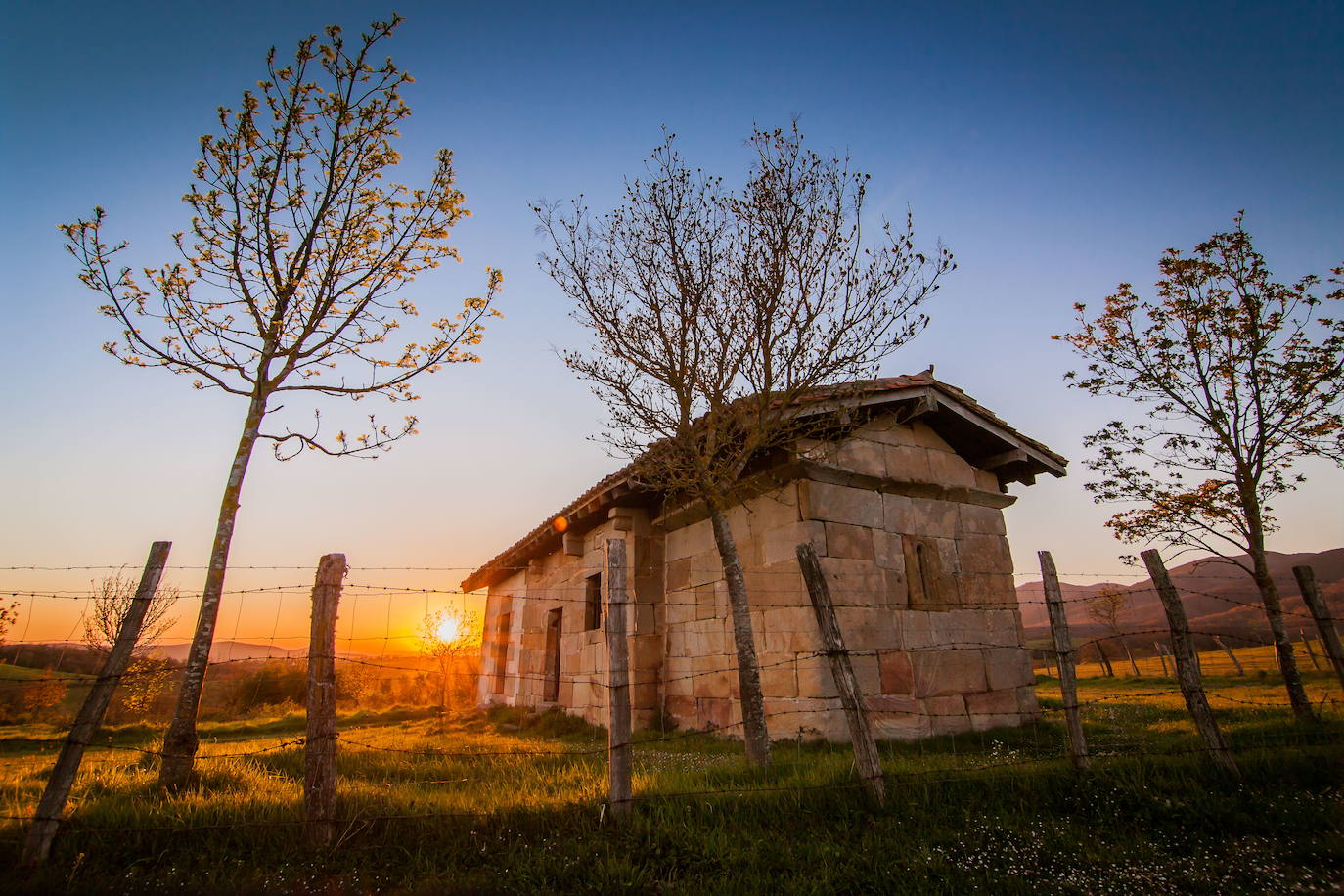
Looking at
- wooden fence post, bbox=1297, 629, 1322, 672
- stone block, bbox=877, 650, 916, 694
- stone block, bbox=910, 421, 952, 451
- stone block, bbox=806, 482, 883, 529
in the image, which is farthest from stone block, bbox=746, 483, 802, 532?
wooden fence post, bbox=1297, 629, 1322, 672

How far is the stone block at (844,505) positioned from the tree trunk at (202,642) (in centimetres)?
619

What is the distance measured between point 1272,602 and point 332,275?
12.4 metres

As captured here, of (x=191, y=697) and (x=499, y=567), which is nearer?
(x=191, y=697)

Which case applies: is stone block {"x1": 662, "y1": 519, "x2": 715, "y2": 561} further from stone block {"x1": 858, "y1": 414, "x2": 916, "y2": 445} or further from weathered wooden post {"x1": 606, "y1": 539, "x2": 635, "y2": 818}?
weathered wooden post {"x1": 606, "y1": 539, "x2": 635, "y2": 818}

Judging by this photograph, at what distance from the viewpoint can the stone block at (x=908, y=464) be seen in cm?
874

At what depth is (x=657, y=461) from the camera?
289 inches

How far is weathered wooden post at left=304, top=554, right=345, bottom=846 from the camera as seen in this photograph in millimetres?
3781

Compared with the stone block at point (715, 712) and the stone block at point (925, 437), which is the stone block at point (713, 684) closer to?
the stone block at point (715, 712)

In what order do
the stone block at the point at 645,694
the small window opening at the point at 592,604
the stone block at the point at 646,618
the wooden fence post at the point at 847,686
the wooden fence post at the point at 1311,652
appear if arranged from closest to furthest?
the wooden fence post at the point at 847,686
the stone block at the point at 645,694
the stone block at the point at 646,618
the small window opening at the point at 592,604
the wooden fence post at the point at 1311,652

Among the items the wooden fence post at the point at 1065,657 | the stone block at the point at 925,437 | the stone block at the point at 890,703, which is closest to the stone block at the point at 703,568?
the stone block at the point at 890,703

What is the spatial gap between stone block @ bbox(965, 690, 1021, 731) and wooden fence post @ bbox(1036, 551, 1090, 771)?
3082mm

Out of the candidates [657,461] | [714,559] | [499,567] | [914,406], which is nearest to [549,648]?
[499,567]

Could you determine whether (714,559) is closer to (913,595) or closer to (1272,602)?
(913,595)

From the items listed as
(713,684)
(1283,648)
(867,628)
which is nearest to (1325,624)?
(1283,648)
